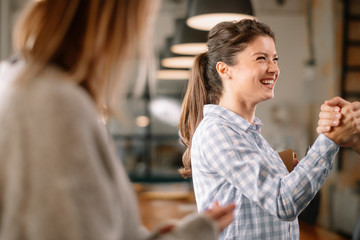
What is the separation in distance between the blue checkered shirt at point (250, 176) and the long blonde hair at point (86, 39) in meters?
0.60

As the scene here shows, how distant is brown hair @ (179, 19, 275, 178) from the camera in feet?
4.92

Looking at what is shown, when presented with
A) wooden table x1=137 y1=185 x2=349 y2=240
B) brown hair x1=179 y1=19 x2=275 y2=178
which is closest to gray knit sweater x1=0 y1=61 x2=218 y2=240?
brown hair x1=179 y1=19 x2=275 y2=178

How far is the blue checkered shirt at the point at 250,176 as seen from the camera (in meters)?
1.19

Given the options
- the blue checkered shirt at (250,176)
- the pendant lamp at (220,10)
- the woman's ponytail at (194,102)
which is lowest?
the blue checkered shirt at (250,176)

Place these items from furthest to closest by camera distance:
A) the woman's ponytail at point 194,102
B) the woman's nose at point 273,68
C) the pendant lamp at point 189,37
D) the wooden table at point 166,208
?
the wooden table at point 166,208 → the pendant lamp at point 189,37 → the woman's ponytail at point 194,102 → the woman's nose at point 273,68

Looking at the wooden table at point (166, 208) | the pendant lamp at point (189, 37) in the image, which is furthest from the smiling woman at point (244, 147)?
the wooden table at point (166, 208)

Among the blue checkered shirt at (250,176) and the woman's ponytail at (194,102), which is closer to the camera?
the blue checkered shirt at (250,176)

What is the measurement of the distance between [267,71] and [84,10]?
0.84 metres

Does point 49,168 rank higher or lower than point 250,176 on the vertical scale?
higher

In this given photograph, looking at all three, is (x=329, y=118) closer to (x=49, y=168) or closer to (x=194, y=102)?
(x=194, y=102)

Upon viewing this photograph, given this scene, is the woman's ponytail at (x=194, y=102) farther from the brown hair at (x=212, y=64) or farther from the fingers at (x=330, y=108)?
the fingers at (x=330, y=108)

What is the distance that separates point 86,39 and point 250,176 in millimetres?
695

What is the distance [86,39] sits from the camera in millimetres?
726

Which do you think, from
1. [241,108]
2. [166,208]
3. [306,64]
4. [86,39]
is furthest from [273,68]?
[306,64]
